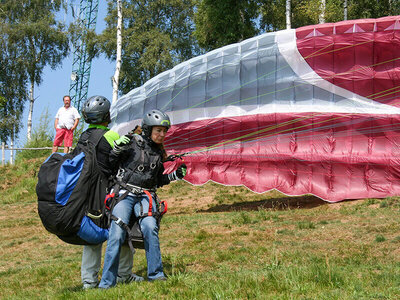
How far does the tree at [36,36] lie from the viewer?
39.5m

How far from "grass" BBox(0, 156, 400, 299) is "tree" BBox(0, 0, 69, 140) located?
27552 mm

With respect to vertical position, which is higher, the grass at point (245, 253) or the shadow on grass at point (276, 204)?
the shadow on grass at point (276, 204)

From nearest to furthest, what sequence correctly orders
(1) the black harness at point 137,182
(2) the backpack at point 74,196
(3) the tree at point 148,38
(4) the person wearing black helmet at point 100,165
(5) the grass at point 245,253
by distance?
(5) the grass at point 245,253 < (2) the backpack at point 74,196 < (1) the black harness at point 137,182 < (4) the person wearing black helmet at point 100,165 < (3) the tree at point 148,38

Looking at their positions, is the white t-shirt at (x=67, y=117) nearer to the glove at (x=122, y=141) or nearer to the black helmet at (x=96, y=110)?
the black helmet at (x=96, y=110)

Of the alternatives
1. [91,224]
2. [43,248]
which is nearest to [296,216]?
[43,248]

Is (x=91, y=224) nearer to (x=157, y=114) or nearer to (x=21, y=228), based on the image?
(x=157, y=114)

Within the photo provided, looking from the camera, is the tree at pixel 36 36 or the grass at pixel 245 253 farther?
the tree at pixel 36 36

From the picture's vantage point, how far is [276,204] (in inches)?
499

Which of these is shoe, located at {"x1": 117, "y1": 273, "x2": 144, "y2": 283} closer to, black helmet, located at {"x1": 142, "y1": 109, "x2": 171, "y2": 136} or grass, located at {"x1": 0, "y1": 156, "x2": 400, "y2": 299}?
grass, located at {"x1": 0, "y1": 156, "x2": 400, "y2": 299}

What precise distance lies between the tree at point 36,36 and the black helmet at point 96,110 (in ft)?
114

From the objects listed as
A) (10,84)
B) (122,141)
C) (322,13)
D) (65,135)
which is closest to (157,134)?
(122,141)

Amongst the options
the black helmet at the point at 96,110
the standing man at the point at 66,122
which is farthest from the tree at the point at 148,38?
the black helmet at the point at 96,110

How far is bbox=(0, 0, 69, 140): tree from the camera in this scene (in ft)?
130

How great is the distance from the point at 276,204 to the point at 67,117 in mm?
6685
